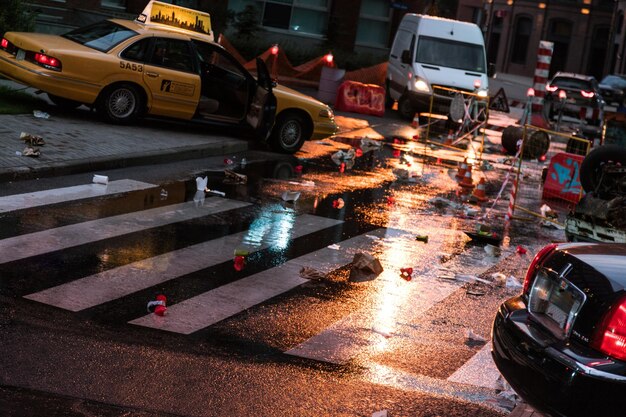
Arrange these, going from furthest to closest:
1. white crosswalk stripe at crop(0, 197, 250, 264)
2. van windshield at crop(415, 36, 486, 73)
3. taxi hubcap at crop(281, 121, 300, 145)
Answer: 1. van windshield at crop(415, 36, 486, 73)
2. taxi hubcap at crop(281, 121, 300, 145)
3. white crosswalk stripe at crop(0, 197, 250, 264)

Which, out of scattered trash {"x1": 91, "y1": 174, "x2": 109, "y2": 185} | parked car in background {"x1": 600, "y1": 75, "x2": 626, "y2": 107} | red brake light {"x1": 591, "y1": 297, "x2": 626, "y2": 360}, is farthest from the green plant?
parked car in background {"x1": 600, "y1": 75, "x2": 626, "y2": 107}

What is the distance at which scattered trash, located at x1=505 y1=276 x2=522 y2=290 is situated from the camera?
9973mm

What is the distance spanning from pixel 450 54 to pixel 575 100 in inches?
283

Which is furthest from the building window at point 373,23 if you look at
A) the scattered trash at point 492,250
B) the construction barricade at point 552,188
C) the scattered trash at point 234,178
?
the scattered trash at point 492,250

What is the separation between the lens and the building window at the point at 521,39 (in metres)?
77.1

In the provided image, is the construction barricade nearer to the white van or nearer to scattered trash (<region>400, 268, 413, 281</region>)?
scattered trash (<region>400, 268, 413, 281</region>)

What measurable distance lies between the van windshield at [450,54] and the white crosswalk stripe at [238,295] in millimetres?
17517

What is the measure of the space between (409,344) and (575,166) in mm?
8582

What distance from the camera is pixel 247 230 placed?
1084 centimetres

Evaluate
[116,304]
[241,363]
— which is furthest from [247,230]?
[241,363]

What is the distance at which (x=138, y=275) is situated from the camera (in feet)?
27.8

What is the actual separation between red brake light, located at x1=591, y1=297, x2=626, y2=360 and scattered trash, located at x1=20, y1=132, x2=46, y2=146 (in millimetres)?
9283

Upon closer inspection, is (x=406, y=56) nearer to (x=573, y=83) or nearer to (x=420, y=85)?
(x=420, y=85)

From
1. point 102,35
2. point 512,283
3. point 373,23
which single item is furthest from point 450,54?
point 512,283
